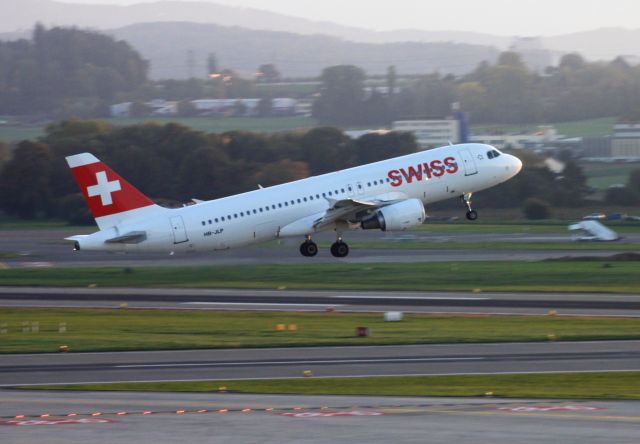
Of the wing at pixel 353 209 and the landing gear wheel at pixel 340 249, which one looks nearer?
the wing at pixel 353 209

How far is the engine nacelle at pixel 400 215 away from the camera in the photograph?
67.3 meters

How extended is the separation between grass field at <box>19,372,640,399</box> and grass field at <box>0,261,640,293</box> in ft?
115

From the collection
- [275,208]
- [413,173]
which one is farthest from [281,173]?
[275,208]

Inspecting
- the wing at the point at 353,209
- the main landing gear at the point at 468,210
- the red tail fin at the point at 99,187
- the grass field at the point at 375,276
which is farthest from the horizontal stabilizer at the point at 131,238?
the main landing gear at the point at 468,210

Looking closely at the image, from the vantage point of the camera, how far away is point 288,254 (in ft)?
330

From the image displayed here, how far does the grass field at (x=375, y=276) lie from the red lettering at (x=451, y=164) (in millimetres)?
11750

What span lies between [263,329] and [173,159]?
89591mm

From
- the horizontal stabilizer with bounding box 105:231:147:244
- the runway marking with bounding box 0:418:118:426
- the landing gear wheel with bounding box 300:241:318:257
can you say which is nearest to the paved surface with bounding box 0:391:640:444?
the runway marking with bounding box 0:418:118:426

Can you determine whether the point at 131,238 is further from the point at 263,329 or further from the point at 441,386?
the point at 441,386

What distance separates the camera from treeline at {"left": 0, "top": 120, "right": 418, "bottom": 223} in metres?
138

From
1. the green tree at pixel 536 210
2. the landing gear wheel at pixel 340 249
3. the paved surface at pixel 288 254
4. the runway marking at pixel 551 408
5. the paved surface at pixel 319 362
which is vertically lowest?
the green tree at pixel 536 210

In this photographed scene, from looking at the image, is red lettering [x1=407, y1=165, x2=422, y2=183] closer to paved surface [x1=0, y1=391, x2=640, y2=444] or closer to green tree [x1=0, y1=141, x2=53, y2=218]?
paved surface [x1=0, y1=391, x2=640, y2=444]

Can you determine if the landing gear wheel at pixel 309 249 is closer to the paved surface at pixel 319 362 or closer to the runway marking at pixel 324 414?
the paved surface at pixel 319 362

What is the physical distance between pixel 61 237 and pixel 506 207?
161ft
